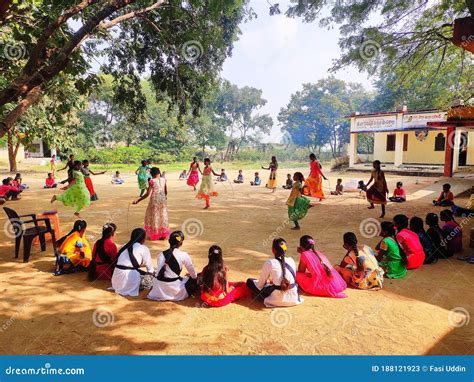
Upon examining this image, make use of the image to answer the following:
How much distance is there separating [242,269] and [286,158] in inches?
2121

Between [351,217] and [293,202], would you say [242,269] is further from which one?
[351,217]

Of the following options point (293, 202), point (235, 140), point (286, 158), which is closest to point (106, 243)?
point (293, 202)

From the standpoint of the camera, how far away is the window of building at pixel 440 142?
1003 inches

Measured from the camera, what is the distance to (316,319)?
13.9 feet

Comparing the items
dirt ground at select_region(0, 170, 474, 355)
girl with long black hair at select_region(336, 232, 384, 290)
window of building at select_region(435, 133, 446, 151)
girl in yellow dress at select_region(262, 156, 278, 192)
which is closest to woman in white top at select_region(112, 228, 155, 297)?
dirt ground at select_region(0, 170, 474, 355)

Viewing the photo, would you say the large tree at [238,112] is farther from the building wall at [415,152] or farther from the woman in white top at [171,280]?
the woman in white top at [171,280]
